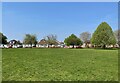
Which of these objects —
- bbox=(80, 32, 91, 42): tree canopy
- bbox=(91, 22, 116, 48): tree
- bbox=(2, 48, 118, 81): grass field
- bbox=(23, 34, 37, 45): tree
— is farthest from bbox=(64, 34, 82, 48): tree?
bbox=(2, 48, 118, 81): grass field

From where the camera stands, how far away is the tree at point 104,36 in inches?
2373

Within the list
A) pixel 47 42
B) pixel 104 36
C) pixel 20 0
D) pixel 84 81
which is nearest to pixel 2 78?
pixel 84 81

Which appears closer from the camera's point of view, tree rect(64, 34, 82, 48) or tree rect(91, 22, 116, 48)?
tree rect(91, 22, 116, 48)

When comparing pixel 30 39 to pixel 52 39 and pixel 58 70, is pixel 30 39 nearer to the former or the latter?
pixel 52 39

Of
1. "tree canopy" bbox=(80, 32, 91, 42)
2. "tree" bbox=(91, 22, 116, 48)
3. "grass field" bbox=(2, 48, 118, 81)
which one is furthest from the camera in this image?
"tree canopy" bbox=(80, 32, 91, 42)

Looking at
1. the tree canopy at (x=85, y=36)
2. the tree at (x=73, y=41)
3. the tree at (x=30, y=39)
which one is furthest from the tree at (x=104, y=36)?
the tree at (x=30, y=39)

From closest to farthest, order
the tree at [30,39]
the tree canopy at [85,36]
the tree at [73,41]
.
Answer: the tree canopy at [85,36]
the tree at [73,41]
the tree at [30,39]

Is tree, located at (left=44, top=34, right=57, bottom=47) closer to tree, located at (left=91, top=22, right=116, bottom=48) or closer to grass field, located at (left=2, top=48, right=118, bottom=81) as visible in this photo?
tree, located at (left=91, top=22, right=116, bottom=48)

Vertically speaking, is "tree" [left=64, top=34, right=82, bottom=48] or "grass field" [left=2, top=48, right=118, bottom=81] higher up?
"tree" [left=64, top=34, right=82, bottom=48]

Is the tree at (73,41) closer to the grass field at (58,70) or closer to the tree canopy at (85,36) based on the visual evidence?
the tree canopy at (85,36)

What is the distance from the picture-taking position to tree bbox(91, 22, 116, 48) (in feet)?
198

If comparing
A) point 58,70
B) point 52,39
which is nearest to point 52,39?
point 52,39

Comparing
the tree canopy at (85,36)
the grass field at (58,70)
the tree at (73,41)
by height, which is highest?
the tree canopy at (85,36)

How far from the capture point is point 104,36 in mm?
60406
